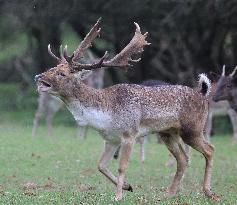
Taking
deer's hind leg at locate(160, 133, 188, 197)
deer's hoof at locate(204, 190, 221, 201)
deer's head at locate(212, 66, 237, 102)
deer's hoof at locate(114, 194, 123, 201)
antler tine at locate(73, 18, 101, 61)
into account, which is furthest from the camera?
deer's head at locate(212, 66, 237, 102)

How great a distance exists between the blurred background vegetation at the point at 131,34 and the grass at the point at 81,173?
3645 millimetres

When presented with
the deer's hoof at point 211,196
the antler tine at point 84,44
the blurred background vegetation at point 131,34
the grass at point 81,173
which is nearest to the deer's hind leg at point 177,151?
the grass at point 81,173

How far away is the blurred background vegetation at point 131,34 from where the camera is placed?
22391 millimetres

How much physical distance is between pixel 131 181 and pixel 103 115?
11.3 feet

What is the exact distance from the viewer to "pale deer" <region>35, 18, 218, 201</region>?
9211 mm

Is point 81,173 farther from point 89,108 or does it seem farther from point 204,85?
point 89,108

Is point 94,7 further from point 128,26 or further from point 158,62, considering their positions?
point 158,62

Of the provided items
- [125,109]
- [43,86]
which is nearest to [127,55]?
[125,109]

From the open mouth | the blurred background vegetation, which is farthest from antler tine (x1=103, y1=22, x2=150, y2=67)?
the blurred background vegetation

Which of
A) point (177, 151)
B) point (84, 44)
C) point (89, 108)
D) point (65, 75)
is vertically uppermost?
point (84, 44)

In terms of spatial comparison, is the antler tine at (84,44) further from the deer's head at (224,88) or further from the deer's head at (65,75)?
the deer's head at (224,88)

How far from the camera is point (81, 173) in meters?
13.2

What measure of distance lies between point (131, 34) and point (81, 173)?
13.1 m

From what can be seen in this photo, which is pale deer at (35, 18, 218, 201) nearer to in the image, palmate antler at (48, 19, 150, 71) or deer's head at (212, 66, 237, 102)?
palmate antler at (48, 19, 150, 71)
